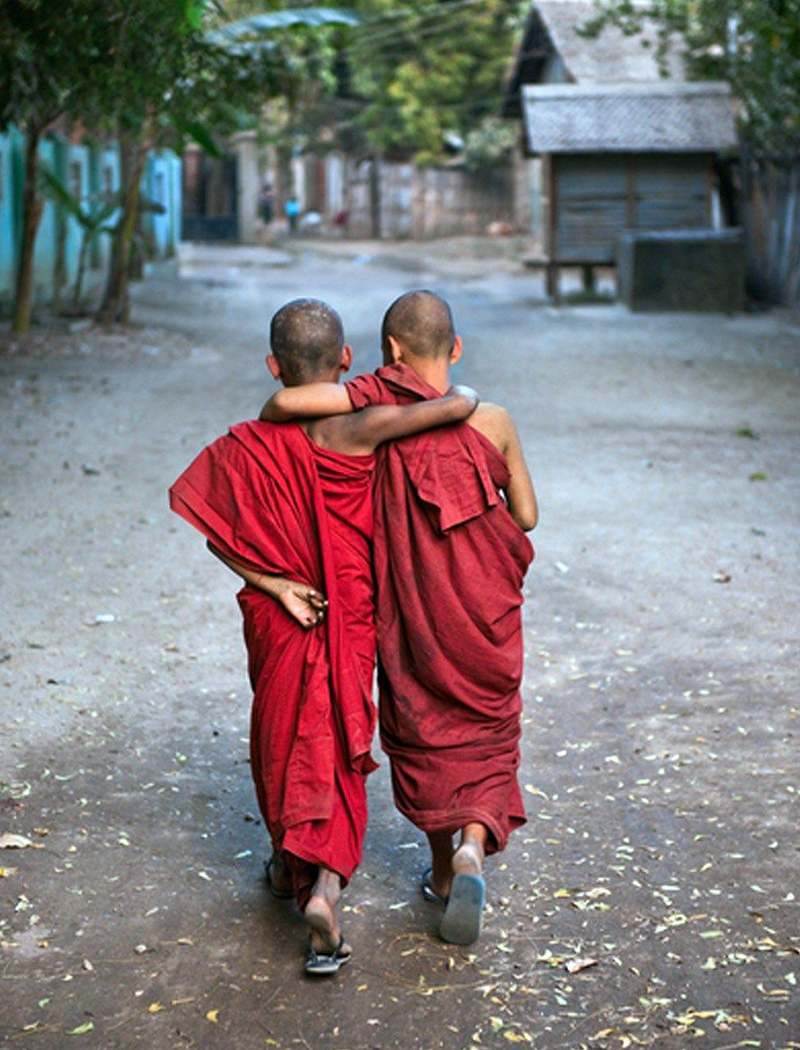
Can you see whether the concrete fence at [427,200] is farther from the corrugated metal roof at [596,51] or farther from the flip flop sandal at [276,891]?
the flip flop sandal at [276,891]

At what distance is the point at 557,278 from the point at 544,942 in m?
17.6

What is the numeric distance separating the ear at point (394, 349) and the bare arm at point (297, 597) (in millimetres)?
557

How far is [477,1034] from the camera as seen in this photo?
297cm

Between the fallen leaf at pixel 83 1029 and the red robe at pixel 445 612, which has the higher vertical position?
the red robe at pixel 445 612

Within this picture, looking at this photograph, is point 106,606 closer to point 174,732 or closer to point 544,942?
point 174,732

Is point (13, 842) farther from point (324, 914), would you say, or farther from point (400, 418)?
point (400, 418)

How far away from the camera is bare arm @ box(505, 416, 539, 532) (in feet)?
11.1

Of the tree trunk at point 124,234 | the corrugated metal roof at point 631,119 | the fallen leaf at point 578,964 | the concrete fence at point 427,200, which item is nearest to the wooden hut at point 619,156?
the corrugated metal roof at point 631,119

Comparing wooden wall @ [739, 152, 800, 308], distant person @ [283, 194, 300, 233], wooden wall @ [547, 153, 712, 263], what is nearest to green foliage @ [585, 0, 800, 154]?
wooden wall @ [739, 152, 800, 308]

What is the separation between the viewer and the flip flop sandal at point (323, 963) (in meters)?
3.17

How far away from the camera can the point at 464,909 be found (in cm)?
321

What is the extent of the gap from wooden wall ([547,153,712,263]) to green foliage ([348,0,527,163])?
41.0 ft

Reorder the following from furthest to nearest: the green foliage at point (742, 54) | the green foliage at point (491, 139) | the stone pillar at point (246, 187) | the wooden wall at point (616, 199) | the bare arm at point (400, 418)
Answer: the stone pillar at point (246, 187) → the green foliage at point (491, 139) → the wooden wall at point (616, 199) → the green foliage at point (742, 54) → the bare arm at point (400, 418)

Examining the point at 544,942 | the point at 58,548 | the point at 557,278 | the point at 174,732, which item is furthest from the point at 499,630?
the point at 557,278
